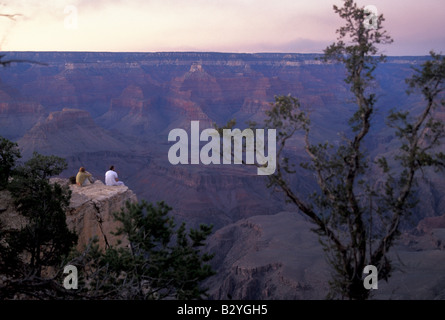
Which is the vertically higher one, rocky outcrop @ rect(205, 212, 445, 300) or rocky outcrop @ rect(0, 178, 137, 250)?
rocky outcrop @ rect(0, 178, 137, 250)

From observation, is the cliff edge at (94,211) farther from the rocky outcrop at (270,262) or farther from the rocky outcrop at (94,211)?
the rocky outcrop at (270,262)

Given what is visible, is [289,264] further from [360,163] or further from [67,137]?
[67,137]

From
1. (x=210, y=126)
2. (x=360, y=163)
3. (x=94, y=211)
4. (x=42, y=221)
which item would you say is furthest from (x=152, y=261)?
(x=210, y=126)

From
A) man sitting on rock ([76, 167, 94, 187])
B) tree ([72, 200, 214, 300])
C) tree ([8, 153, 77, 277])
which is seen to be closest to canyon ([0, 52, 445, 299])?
man sitting on rock ([76, 167, 94, 187])

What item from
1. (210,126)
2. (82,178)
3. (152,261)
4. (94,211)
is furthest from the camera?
(210,126)

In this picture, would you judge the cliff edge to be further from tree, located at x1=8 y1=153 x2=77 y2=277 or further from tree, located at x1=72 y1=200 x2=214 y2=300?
tree, located at x1=72 y1=200 x2=214 y2=300

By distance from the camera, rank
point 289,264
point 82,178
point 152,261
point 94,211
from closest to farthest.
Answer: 1. point 152,261
2. point 94,211
3. point 82,178
4. point 289,264

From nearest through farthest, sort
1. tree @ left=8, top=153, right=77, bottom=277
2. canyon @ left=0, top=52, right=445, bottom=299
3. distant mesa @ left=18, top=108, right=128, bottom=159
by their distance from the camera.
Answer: tree @ left=8, top=153, right=77, bottom=277
canyon @ left=0, top=52, right=445, bottom=299
distant mesa @ left=18, top=108, right=128, bottom=159
